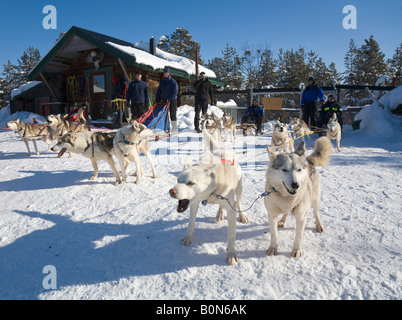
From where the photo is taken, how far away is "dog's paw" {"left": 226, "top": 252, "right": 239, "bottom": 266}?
2.01 metres

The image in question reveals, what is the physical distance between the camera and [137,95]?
7172 millimetres

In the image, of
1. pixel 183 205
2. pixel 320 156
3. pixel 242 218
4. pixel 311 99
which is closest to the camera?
pixel 183 205

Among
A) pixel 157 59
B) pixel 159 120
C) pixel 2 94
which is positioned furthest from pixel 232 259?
pixel 2 94

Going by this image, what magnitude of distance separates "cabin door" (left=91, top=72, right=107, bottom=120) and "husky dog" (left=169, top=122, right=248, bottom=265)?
1185 cm

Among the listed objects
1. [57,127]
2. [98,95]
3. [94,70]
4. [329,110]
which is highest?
[94,70]

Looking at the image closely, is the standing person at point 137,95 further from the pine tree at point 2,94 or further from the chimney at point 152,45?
the pine tree at point 2,94

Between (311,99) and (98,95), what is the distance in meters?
10.6

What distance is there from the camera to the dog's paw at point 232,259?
201cm

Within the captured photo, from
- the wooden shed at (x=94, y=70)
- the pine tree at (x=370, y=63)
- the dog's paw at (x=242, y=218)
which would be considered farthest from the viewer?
the pine tree at (x=370, y=63)

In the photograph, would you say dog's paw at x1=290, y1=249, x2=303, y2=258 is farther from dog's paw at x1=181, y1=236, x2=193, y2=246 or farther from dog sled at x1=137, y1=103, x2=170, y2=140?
dog sled at x1=137, y1=103, x2=170, y2=140

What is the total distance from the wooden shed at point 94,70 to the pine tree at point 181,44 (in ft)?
60.7

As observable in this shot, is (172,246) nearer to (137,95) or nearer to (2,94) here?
(137,95)

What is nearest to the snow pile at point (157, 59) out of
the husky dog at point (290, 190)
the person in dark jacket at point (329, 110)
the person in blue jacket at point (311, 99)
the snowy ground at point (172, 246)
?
the person in blue jacket at point (311, 99)
